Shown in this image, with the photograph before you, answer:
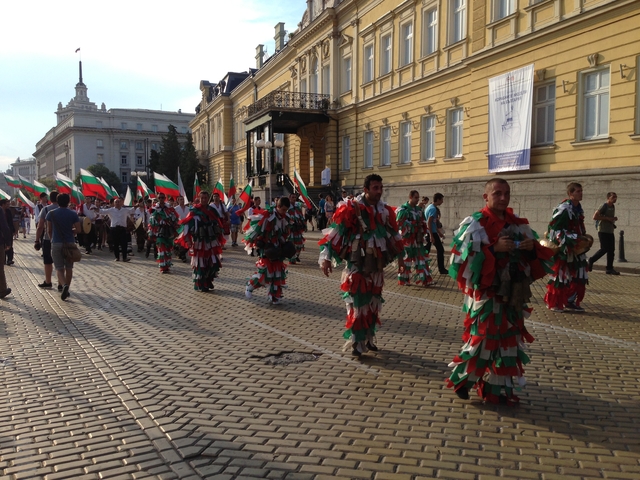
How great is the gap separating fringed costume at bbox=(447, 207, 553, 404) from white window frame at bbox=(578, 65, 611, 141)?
13.5 metres

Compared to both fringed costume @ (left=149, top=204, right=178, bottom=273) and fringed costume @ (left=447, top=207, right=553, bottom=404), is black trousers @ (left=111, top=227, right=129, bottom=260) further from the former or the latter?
fringed costume @ (left=447, top=207, right=553, bottom=404)

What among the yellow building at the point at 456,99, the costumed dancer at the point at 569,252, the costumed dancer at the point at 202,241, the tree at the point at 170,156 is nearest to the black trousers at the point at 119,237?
the costumed dancer at the point at 202,241

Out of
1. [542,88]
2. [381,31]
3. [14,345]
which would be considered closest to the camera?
[14,345]

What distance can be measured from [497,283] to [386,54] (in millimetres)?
26389

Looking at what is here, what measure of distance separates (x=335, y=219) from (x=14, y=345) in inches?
175

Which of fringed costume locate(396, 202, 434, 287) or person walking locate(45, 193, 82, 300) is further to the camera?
fringed costume locate(396, 202, 434, 287)

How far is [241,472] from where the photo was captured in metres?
3.74

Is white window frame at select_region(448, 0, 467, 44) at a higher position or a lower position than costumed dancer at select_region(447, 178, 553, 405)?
higher

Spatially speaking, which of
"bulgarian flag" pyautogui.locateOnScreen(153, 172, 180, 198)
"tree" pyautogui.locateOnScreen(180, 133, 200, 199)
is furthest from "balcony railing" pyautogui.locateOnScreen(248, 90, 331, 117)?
"tree" pyautogui.locateOnScreen(180, 133, 200, 199)

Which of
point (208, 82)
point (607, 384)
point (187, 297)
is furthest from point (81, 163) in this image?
point (607, 384)

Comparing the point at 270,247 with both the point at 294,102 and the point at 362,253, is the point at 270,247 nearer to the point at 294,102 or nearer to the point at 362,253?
the point at 362,253

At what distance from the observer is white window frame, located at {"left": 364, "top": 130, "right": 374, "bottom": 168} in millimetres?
31047

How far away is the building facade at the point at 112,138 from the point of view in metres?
117

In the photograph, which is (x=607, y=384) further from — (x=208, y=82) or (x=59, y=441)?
(x=208, y=82)
